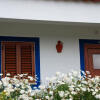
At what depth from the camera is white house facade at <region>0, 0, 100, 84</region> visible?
618cm

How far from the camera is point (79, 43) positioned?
24.0 ft

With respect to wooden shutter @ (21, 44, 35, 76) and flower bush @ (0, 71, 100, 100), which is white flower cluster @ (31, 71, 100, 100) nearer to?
flower bush @ (0, 71, 100, 100)

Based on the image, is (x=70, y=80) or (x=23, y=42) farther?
(x=23, y=42)

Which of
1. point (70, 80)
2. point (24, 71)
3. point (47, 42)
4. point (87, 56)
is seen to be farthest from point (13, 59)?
point (70, 80)

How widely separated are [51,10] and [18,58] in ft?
4.88

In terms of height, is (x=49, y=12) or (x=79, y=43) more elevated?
(x=49, y=12)

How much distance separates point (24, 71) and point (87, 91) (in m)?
2.86

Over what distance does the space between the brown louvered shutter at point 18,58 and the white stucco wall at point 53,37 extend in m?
0.25

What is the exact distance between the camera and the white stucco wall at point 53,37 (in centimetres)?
685

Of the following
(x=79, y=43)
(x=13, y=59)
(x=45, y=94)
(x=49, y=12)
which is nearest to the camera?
(x=45, y=94)

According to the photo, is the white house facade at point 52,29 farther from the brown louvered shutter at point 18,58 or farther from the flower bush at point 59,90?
the flower bush at point 59,90

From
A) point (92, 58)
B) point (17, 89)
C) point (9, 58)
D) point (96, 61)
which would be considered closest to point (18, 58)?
point (9, 58)

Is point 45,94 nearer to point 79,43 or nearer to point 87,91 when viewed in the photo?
point 87,91

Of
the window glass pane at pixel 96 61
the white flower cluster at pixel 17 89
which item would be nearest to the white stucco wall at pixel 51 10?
the window glass pane at pixel 96 61
